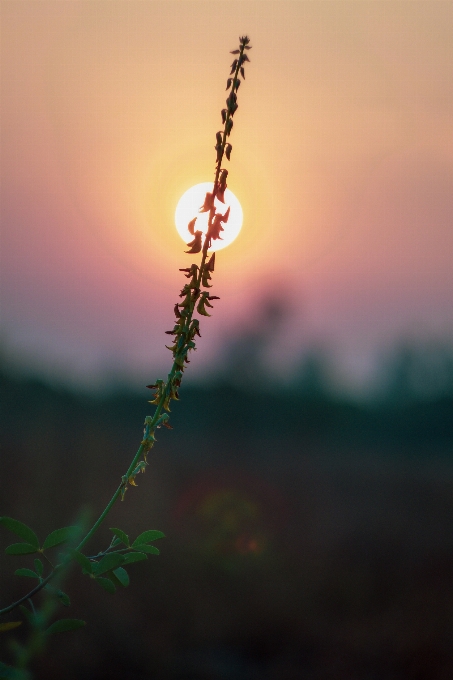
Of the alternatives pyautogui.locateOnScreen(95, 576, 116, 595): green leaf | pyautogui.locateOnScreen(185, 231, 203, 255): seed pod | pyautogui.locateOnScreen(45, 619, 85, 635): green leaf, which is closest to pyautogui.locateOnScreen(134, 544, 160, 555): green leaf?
pyautogui.locateOnScreen(95, 576, 116, 595): green leaf

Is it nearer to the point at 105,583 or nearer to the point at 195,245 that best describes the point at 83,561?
the point at 105,583

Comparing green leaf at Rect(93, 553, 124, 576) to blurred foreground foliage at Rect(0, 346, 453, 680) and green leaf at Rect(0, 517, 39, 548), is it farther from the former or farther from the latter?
blurred foreground foliage at Rect(0, 346, 453, 680)

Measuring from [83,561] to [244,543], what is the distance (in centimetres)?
1143

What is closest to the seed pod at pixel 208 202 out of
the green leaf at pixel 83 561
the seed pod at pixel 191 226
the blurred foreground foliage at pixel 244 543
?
the seed pod at pixel 191 226

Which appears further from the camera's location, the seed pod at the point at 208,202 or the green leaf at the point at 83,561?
the seed pod at the point at 208,202

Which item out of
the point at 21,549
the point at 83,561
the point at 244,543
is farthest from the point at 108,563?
the point at 244,543

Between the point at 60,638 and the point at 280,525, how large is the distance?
244 inches

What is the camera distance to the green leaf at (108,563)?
4.65 feet

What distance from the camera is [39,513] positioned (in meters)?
11.3

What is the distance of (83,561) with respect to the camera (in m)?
1.29

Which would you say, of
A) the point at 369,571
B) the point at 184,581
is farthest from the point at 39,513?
the point at 369,571

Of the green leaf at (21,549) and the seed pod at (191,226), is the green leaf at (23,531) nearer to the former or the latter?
the green leaf at (21,549)

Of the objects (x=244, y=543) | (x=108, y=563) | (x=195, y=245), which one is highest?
(x=195, y=245)

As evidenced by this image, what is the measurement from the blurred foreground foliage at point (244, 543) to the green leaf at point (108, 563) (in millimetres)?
7508
